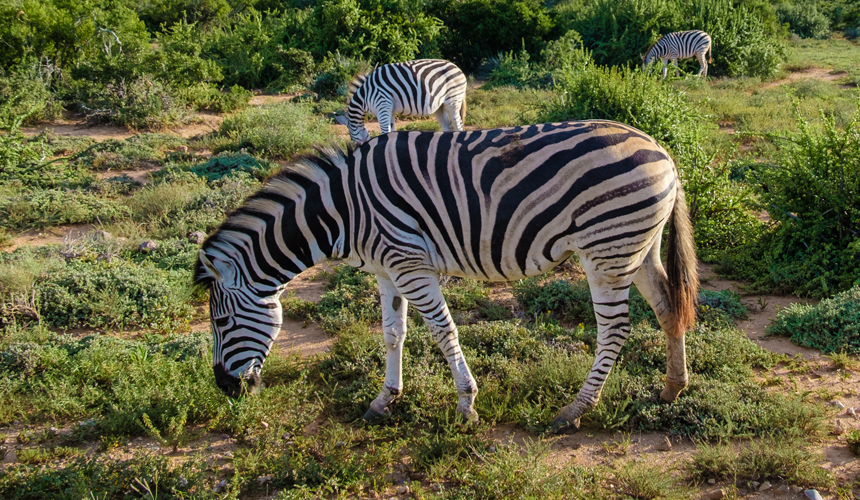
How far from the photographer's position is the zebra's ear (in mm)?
3650

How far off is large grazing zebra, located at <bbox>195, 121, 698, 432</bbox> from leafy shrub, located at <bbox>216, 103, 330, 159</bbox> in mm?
5899

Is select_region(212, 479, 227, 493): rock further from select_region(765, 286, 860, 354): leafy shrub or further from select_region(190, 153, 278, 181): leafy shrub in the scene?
select_region(190, 153, 278, 181): leafy shrub

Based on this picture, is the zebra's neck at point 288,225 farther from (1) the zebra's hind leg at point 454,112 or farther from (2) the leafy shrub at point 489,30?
(2) the leafy shrub at point 489,30

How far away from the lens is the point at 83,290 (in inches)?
222

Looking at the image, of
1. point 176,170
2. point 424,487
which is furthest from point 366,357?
point 176,170

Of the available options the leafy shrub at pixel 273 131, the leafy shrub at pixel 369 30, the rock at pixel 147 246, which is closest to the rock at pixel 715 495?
the rock at pixel 147 246

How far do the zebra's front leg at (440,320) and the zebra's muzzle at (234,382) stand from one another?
3.71 ft

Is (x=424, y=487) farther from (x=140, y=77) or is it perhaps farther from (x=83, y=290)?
(x=140, y=77)

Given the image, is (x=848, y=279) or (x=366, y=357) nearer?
(x=366, y=357)

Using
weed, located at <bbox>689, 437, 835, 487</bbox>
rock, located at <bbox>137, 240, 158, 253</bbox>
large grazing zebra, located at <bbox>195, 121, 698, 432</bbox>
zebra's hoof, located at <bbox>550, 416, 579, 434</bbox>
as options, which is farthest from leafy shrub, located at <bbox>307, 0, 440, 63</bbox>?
weed, located at <bbox>689, 437, 835, 487</bbox>

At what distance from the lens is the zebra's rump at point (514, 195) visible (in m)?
3.47

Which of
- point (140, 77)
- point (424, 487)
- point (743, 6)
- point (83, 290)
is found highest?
point (743, 6)

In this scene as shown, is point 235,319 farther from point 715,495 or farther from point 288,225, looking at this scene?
point 715,495

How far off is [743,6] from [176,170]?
15.8m
